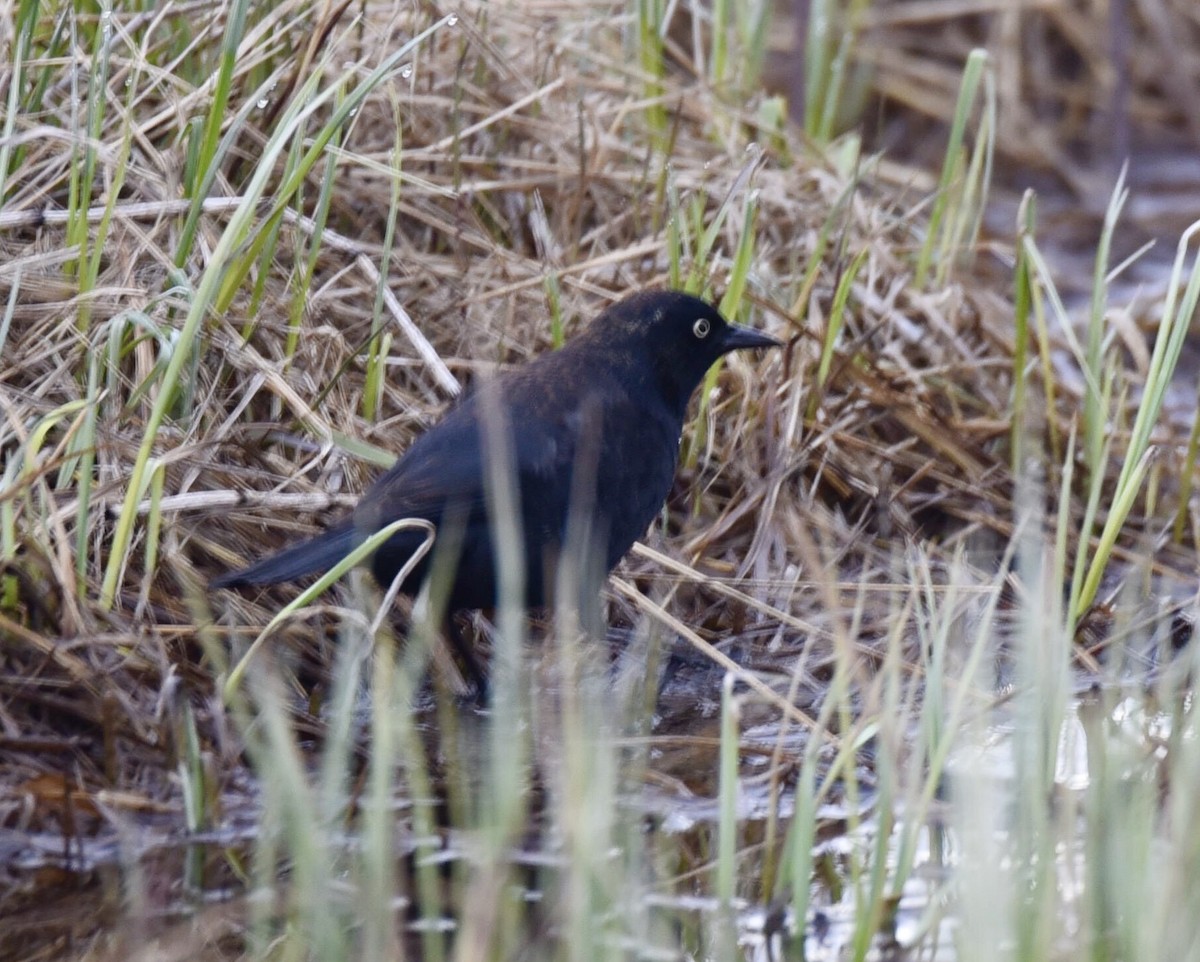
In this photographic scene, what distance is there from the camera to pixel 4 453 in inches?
134

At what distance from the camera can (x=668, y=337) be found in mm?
3854

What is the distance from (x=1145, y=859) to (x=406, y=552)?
5.26 ft

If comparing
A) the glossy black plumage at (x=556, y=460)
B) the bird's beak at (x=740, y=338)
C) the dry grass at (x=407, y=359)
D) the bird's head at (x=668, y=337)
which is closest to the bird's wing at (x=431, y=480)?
the glossy black plumage at (x=556, y=460)

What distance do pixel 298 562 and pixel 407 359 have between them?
3.13 feet

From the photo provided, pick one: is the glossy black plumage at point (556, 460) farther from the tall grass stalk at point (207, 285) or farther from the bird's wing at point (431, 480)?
the tall grass stalk at point (207, 285)

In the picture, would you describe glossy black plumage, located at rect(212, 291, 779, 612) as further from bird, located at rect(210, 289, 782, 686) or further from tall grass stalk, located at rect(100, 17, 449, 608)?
tall grass stalk, located at rect(100, 17, 449, 608)

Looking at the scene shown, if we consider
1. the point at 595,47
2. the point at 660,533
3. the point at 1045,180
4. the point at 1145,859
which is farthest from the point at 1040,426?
the point at 1045,180

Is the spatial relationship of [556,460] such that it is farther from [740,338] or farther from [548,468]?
[740,338]

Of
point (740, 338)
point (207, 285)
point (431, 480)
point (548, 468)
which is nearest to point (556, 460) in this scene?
point (548, 468)

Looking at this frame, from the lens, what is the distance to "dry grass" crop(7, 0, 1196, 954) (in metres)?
3.01

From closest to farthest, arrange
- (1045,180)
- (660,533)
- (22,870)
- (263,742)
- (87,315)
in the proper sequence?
1. (22,870)
2. (263,742)
3. (87,315)
4. (660,533)
5. (1045,180)

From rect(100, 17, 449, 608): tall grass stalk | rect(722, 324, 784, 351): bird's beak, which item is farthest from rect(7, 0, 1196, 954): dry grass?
rect(722, 324, 784, 351): bird's beak

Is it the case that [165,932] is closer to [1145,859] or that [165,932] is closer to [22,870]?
[22,870]

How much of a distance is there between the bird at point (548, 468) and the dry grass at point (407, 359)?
0.66ft
